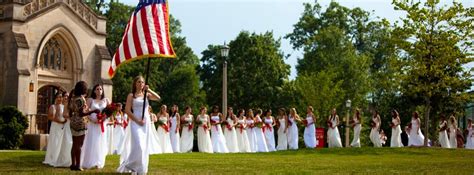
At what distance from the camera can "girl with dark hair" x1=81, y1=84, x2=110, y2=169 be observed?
51.7 ft

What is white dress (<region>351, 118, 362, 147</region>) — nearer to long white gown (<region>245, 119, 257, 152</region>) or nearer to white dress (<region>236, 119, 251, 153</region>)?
long white gown (<region>245, 119, 257, 152</region>)

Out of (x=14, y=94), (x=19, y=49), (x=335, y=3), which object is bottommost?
(x=14, y=94)

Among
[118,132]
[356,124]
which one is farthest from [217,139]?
[356,124]

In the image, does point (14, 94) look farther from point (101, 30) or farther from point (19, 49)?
point (101, 30)

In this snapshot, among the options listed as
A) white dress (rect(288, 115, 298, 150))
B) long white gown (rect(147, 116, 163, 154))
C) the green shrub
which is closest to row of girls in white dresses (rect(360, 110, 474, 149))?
white dress (rect(288, 115, 298, 150))

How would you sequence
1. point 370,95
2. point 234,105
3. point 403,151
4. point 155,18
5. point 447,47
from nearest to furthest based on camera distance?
1. point 155,18
2. point 403,151
3. point 447,47
4. point 234,105
5. point 370,95

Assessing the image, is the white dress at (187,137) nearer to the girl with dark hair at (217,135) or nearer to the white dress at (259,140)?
the girl with dark hair at (217,135)

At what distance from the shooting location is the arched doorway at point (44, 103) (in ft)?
129

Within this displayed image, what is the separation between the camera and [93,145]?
1600 centimetres

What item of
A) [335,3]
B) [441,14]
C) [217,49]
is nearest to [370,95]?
[335,3]

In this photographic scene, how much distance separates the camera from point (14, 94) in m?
36.7

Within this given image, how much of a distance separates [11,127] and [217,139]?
10056 mm

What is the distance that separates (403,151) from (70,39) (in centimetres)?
2216

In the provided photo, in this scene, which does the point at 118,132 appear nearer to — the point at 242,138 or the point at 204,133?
the point at 204,133
